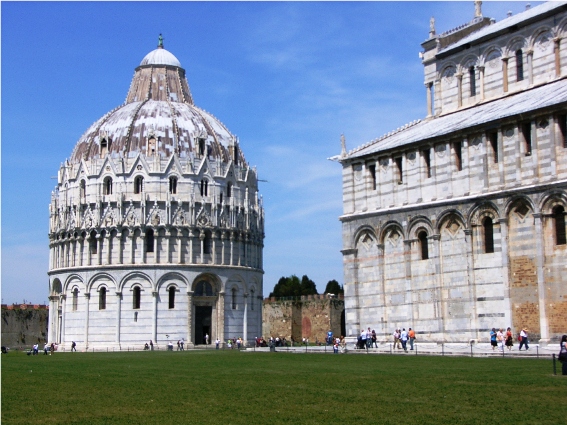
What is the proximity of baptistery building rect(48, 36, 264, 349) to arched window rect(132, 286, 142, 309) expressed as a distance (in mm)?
98

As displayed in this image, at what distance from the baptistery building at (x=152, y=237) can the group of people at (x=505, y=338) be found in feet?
159

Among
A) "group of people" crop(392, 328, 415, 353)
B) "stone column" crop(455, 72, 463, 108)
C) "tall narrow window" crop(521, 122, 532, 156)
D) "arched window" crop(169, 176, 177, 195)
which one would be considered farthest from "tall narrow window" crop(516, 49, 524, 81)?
"arched window" crop(169, 176, 177, 195)

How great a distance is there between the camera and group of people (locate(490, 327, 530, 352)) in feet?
124

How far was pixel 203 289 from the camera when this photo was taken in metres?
87.2

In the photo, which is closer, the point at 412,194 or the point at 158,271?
the point at 412,194

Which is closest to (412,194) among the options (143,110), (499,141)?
(499,141)

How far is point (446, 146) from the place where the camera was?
44.8 m

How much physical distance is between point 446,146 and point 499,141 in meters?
3.41

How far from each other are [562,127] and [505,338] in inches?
394

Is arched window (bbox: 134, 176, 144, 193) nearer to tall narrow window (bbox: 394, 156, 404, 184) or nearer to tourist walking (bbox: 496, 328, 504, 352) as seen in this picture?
tall narrow window (bbox: 394, 156, 404, 184)

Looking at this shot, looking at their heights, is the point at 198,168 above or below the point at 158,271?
above

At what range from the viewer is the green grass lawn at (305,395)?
17953 mm

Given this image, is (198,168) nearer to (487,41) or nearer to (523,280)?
(487,41)

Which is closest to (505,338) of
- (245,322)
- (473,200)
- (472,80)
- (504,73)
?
(473,200)
